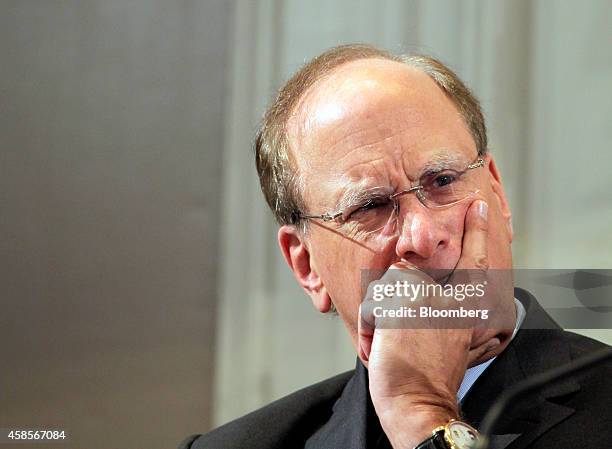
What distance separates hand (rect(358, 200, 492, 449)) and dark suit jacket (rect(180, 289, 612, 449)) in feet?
0.11

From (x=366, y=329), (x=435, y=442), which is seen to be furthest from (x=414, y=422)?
(x=366, y=329)

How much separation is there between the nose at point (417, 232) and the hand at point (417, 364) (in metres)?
0.03

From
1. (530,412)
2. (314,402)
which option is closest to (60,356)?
(314,402)

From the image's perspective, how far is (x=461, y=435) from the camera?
3.71 feet

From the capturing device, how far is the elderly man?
130 cm

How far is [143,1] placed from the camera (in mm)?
2518

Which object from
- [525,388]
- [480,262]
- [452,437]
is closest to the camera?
[525,388]

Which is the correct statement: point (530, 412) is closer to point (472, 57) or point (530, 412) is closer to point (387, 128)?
point (387, 128)

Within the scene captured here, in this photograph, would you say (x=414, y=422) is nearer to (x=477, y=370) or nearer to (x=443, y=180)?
(x=477, y=370)

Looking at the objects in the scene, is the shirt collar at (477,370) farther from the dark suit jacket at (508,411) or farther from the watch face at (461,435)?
the watch face at (461,435)

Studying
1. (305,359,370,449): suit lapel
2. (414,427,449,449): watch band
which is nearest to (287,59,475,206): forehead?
(305,359,370,449): suit lapel

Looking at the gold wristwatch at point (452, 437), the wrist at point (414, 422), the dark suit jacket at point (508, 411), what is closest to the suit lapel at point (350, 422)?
the dark suit jacket at point (508, 411)

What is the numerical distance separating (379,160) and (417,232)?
0.18 metres

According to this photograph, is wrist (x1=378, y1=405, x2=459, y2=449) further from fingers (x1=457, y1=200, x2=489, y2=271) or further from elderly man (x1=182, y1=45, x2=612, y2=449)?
fingers (x1=457, y1=200, x2=489, y2=271)
